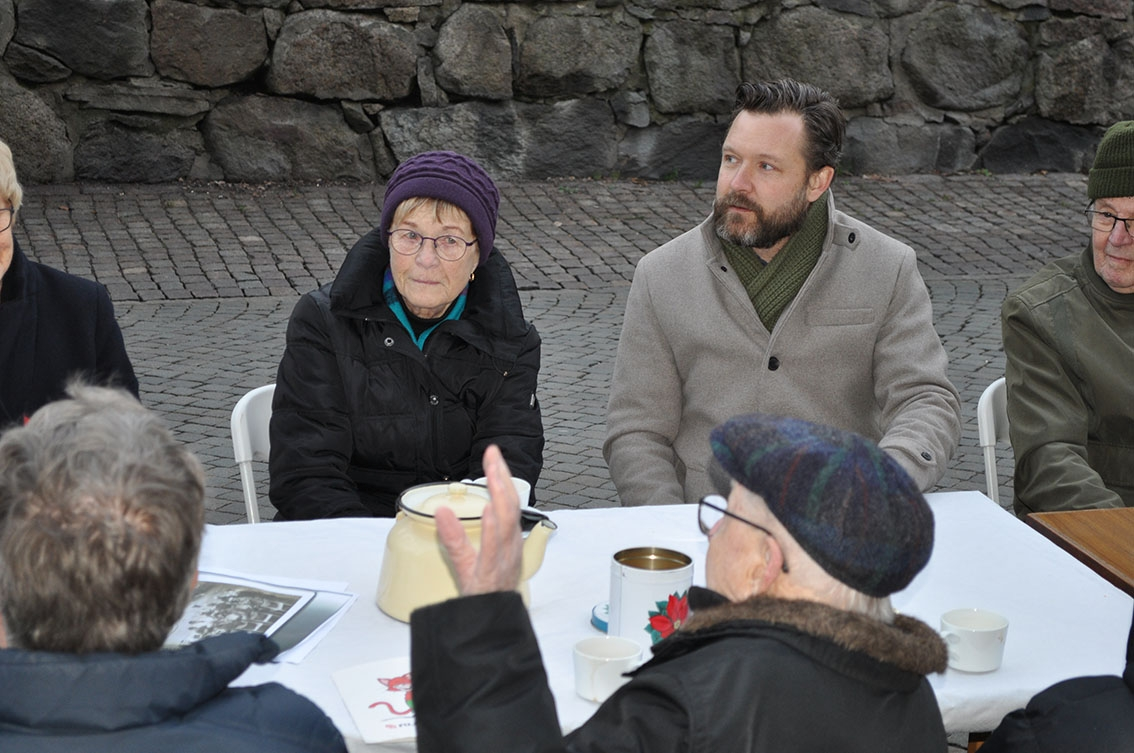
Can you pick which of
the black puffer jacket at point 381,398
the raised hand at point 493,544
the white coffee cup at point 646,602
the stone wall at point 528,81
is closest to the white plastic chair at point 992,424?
the black puffer jacket at point 381,398

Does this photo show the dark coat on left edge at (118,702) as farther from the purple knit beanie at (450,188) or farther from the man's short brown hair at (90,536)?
the purple knit beanie at (450,188)

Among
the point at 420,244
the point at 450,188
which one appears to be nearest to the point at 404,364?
the point at 420,244

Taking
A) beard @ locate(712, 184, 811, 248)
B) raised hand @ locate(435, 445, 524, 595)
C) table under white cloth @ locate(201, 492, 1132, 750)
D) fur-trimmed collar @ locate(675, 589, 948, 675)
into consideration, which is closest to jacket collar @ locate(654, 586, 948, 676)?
fur-trimmed collar @ locate(675, 589, 948, 675)

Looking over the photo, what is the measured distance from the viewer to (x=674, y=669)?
168cm

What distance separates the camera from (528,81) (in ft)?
32.5

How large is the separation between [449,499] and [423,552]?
101 millimetres

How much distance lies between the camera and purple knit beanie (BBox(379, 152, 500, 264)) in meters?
3.33

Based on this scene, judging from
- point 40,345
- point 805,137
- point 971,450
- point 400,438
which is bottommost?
point 971,450

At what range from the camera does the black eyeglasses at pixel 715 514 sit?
1.75m

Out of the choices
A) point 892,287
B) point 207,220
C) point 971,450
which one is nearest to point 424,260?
point 892,287

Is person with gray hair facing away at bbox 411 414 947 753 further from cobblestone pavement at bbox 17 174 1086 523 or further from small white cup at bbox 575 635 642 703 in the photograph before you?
cobblestone pavement at bbox 17 174 1086 523

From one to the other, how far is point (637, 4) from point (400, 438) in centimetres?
725

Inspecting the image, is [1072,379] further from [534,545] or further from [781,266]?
[534,545]

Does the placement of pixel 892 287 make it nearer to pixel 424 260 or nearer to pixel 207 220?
pixel 424 260
